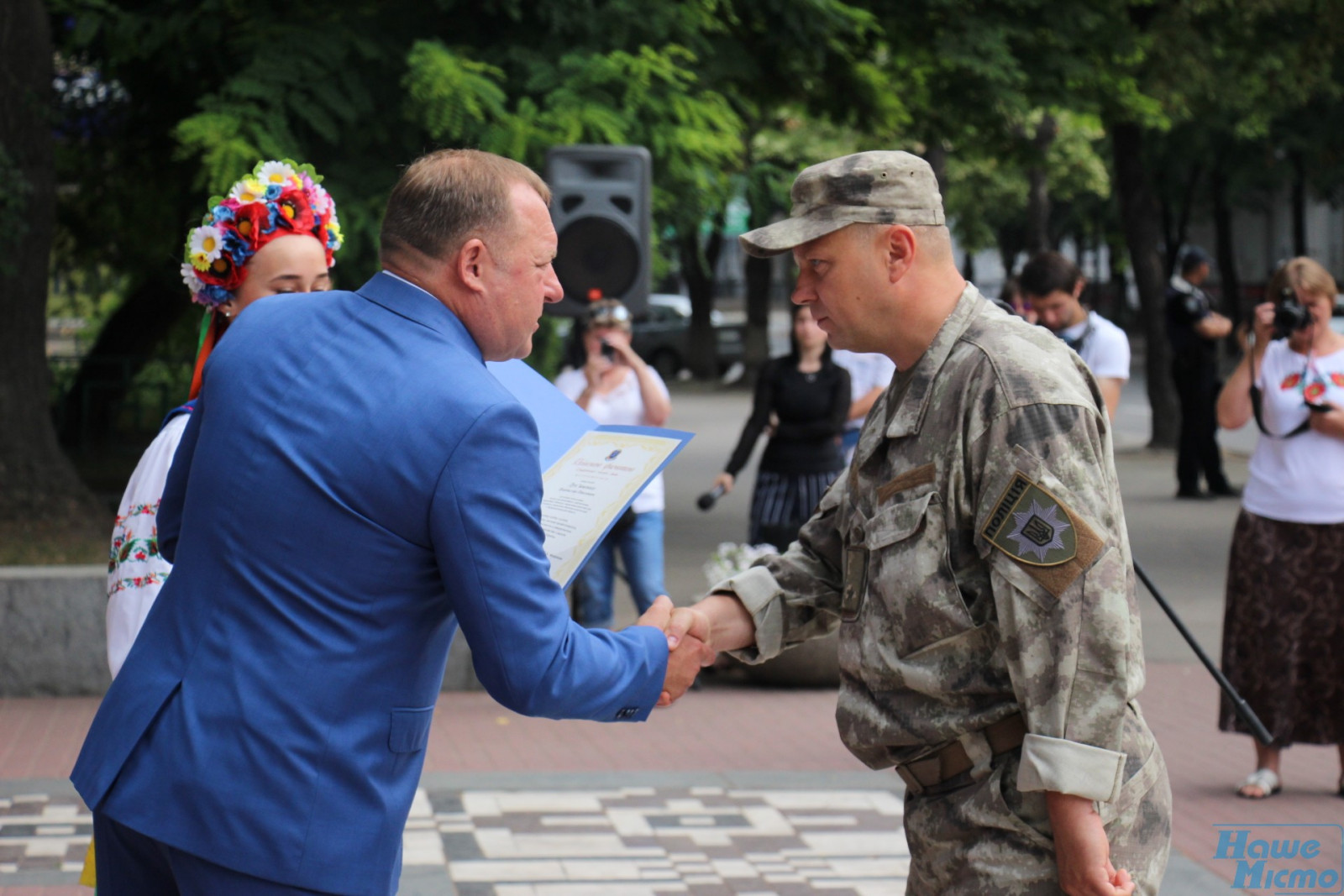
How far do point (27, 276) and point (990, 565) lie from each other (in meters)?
9.85

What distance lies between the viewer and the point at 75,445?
15023 mm

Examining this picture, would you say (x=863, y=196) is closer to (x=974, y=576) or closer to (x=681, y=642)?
(x=974, y=576)

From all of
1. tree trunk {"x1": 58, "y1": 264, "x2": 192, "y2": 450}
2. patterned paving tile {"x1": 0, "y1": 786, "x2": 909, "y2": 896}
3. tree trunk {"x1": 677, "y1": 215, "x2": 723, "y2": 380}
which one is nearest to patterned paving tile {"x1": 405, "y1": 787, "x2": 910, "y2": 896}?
patterned paving tile {"x1": 0, "y1": 786, "x2": 909, "y2": 896}

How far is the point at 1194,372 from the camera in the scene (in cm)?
1545

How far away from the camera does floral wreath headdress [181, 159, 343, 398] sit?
356 cm

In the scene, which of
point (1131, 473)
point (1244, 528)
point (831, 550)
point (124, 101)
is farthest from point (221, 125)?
point (1131, 473)

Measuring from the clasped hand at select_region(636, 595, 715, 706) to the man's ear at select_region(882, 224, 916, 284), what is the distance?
73cm

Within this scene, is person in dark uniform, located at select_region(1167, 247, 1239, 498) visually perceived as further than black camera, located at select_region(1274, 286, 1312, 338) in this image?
Yes

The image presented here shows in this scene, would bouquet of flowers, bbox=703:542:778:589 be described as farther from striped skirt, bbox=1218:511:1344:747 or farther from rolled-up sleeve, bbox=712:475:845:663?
rolled-up sleeve, bbox=712:475:845:663

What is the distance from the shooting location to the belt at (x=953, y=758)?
2588mm

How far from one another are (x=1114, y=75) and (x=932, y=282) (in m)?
11.4

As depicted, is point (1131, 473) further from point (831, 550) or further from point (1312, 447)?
point (831, 550)

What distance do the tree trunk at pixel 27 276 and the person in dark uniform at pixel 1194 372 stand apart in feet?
30.7

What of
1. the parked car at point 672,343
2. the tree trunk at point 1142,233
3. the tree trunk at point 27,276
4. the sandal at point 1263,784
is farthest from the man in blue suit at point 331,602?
the parked car at point 672,343
